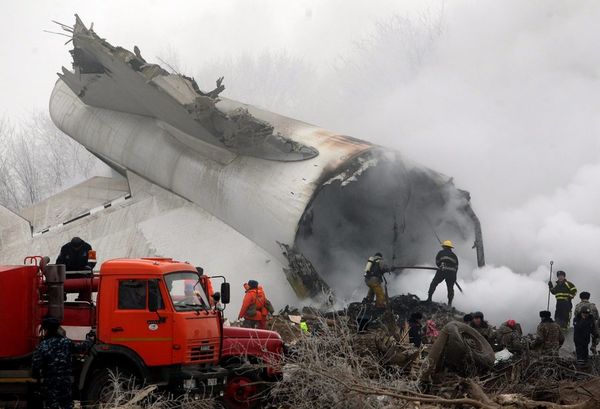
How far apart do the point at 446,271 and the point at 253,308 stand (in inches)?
165

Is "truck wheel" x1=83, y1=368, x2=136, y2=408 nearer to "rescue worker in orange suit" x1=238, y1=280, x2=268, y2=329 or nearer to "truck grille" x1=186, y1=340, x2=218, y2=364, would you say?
"truck grille" x1=186, y1=340, x2=218, y2=364

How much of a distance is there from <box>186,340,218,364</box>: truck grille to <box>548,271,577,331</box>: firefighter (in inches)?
279

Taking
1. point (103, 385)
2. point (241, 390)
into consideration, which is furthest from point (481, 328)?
point (103, 385)

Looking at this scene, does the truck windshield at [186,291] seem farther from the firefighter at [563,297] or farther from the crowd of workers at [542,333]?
the firefighter at [563,297]

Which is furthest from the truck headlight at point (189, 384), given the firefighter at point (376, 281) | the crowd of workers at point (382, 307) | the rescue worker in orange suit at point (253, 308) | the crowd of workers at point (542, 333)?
the firefighter at point (376, 281)

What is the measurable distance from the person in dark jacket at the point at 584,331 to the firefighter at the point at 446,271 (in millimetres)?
3259

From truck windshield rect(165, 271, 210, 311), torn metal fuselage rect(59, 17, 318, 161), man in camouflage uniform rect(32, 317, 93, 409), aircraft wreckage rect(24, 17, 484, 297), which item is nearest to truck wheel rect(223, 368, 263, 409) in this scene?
truck windshield rect(165, 271, 210, 311)

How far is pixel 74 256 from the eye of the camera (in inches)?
449

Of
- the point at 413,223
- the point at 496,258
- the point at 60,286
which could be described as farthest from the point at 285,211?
the point at 60,286

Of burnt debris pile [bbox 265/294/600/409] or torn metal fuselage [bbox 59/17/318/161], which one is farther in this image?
torn metal fuselage [bbox 59/17/318/161]

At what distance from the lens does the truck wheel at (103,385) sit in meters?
8.52

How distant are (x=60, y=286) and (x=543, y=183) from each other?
11338mm

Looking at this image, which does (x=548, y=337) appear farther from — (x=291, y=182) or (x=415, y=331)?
(x=291, y=182)

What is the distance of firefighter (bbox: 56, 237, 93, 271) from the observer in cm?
1135
